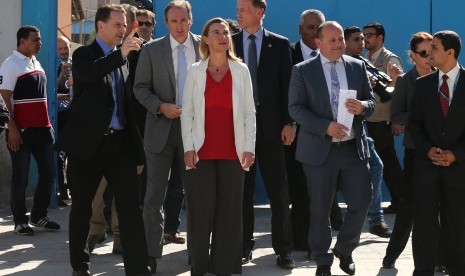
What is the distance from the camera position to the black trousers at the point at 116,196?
7.51 metres

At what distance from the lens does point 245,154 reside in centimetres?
761

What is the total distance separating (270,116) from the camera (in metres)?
8.48

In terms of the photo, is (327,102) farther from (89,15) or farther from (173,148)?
(89,15)

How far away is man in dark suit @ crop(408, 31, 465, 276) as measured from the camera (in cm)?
749

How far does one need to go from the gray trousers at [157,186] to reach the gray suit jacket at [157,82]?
0.22 feet

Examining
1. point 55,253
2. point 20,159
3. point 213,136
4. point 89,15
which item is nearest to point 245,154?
point 213,136

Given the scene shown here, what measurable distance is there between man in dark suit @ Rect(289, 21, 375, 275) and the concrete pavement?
1.20 ft

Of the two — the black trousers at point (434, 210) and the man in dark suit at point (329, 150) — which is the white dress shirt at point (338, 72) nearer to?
the man in dark suit at point (329, 150)

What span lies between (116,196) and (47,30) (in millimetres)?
4812

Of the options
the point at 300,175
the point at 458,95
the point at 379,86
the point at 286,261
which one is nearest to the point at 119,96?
the point at 286,261

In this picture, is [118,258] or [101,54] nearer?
[101,54]

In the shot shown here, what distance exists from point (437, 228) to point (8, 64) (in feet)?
16.1

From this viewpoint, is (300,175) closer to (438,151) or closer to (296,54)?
(296,54)

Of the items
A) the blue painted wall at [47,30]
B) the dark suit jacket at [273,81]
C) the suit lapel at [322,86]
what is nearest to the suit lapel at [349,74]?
the suit lapel at [322,86]
